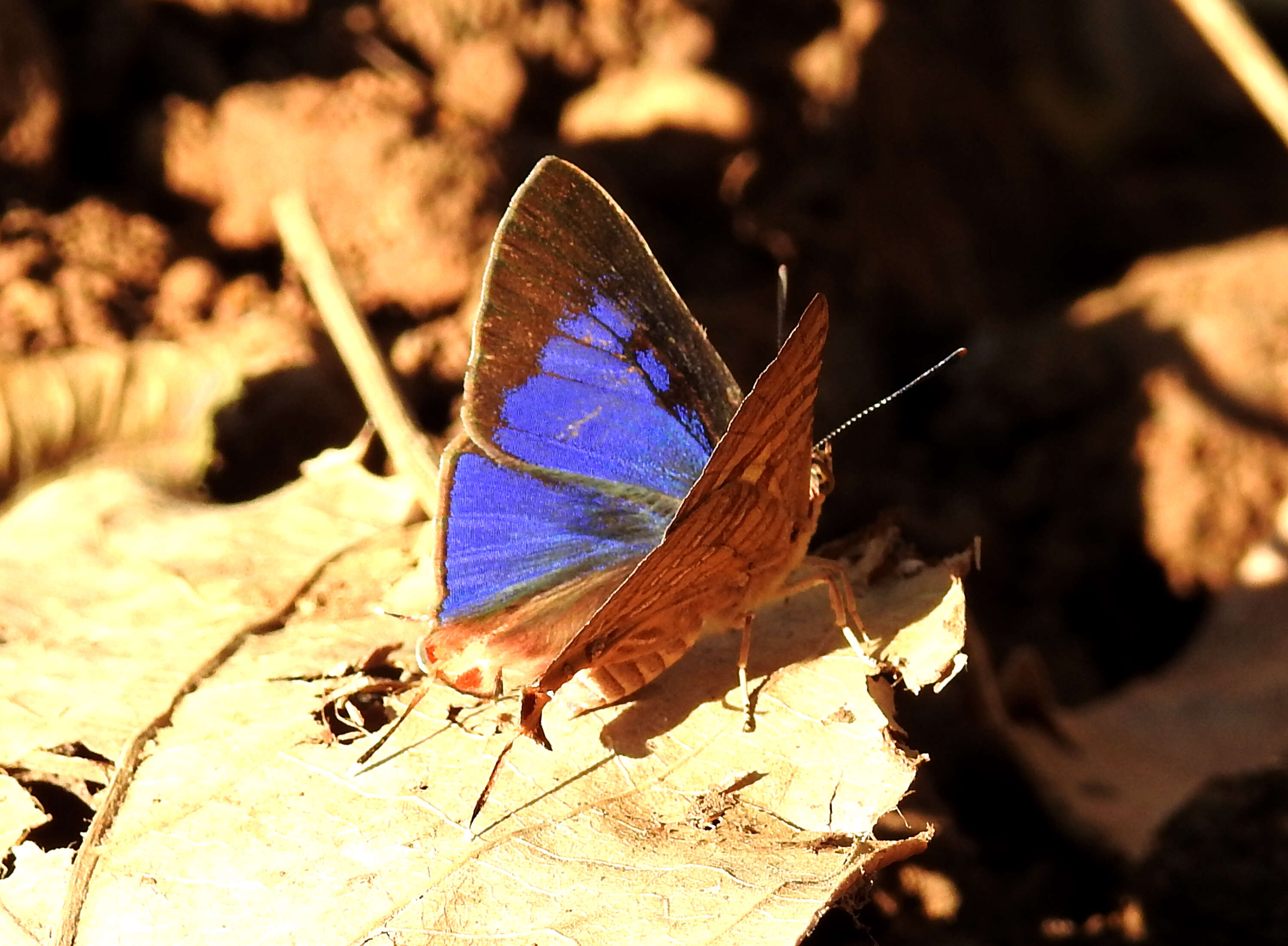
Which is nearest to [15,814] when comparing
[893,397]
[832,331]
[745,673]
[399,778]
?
[399,778]

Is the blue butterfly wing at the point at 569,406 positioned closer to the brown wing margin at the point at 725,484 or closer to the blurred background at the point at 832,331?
the brown wing margin at the point at 725,484

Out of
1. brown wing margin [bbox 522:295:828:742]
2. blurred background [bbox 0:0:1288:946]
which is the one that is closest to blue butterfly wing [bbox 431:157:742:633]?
brown wing margin [bbox 522:295:828:742]

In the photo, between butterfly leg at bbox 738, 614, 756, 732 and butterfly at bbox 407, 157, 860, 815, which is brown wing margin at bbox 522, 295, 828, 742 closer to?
butterfly at bbox 407, 157, 860, 815

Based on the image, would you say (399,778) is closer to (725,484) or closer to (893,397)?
(725,484)

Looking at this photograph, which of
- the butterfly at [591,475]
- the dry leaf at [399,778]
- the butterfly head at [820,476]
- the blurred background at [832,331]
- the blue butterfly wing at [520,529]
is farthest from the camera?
the blurred background at [832,331]

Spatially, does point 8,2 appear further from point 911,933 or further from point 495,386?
point 911,933

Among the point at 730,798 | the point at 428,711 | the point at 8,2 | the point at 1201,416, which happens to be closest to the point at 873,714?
the point at 730,798

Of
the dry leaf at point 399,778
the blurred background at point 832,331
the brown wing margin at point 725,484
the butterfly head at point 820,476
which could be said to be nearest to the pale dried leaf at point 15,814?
the dry leaf at point 399,778
